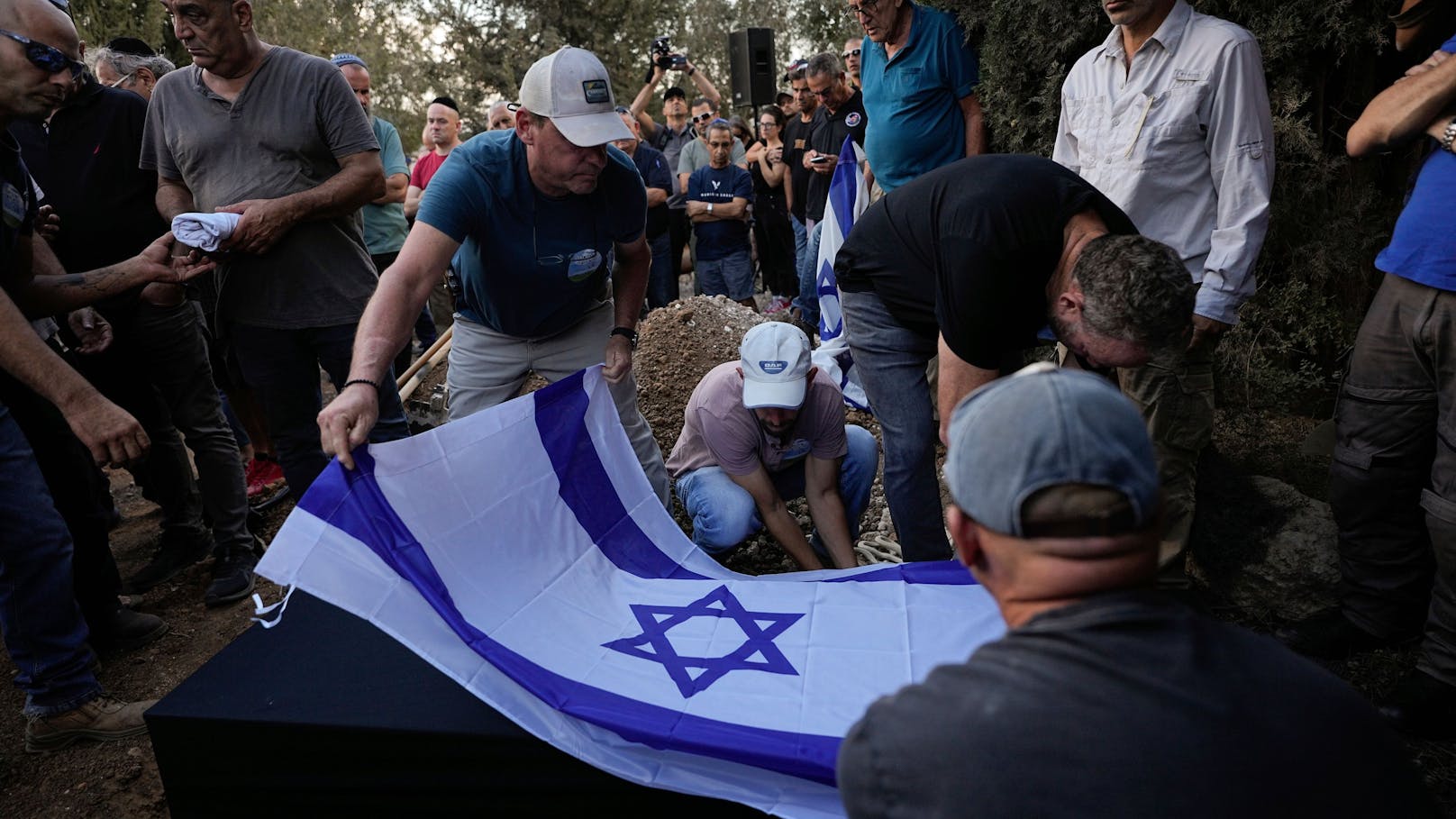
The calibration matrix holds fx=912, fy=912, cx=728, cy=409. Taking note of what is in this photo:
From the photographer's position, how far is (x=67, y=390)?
2275 mm

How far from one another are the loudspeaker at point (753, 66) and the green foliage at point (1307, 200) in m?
5.60

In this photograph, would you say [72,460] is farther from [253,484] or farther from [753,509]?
[753,509]

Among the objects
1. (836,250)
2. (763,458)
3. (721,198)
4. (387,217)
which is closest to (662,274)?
(721,198)

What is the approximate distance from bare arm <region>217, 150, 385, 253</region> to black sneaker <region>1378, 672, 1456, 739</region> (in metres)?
3.27

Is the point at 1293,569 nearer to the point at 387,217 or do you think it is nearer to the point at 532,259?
the point at 532,259

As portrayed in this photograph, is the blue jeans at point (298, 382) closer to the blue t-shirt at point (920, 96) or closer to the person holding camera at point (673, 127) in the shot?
the blue t-shirt at point (920, 96)

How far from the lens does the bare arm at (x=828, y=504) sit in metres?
3.07

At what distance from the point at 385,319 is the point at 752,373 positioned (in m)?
1.12

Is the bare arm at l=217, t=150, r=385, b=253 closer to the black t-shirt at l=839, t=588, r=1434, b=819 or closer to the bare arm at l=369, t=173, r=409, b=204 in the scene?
the bare arm at l=369, t=173, r=409, b=204

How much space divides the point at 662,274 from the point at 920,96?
3.82m


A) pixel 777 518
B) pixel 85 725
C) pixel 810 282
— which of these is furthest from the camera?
pixel 810 282

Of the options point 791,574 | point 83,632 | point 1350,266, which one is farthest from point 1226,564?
point 83,632

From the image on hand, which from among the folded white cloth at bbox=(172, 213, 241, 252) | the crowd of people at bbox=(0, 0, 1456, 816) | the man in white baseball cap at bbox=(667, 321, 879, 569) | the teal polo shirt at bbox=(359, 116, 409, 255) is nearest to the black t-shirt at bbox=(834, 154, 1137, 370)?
the crowd of people at bbox=(0, 0, 1456, 816)

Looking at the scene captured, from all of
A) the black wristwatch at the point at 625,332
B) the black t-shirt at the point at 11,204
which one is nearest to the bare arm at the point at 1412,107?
the black wristwatch at the point at 625,332
